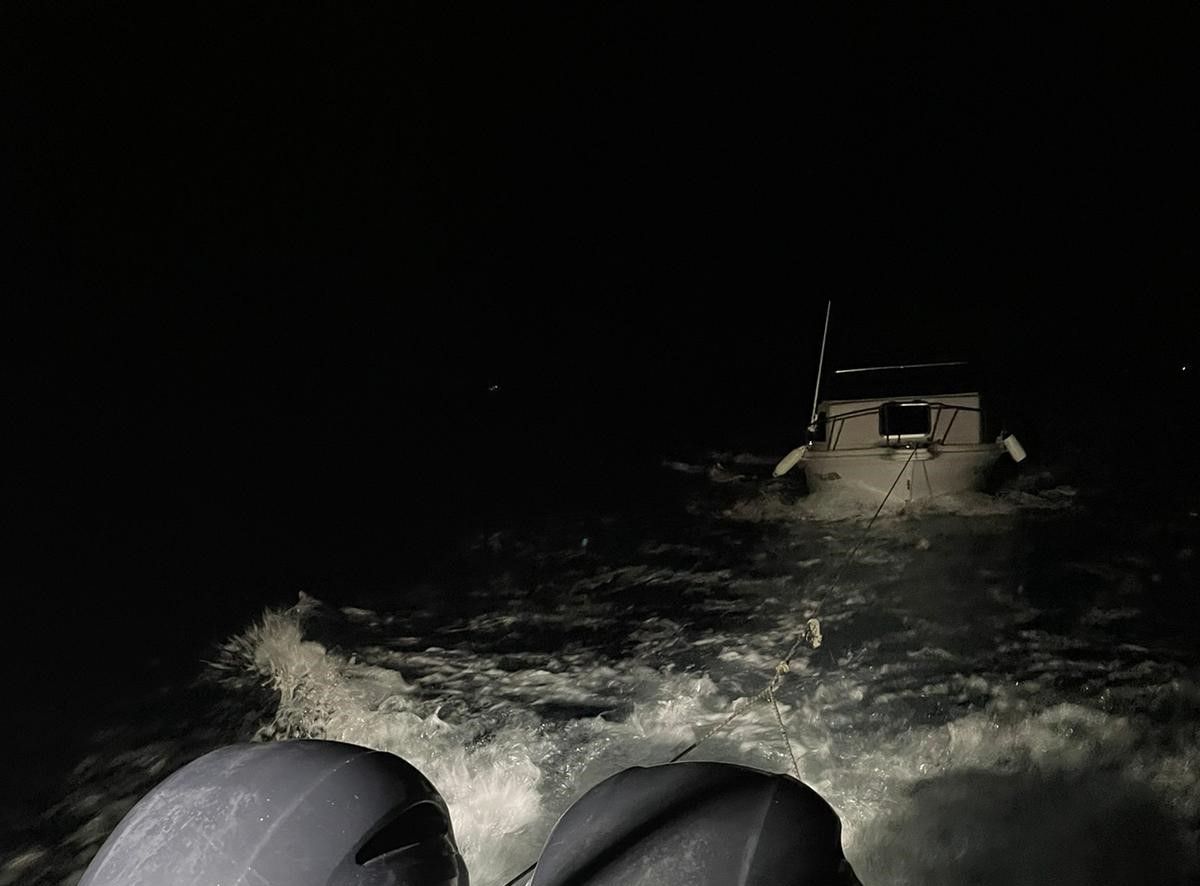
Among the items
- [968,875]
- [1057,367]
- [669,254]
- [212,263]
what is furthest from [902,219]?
[968,875]

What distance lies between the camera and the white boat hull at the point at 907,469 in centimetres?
709

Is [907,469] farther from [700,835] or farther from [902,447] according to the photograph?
[700,835]

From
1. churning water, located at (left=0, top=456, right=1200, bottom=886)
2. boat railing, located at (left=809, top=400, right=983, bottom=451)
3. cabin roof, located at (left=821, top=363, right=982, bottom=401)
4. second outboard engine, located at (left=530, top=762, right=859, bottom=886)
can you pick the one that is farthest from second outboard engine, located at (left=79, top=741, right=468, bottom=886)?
cabin roof, located at (left=821, top=363, right=982, bottom=401)

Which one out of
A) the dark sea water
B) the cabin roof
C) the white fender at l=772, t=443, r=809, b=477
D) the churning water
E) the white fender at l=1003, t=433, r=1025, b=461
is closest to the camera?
the churning water

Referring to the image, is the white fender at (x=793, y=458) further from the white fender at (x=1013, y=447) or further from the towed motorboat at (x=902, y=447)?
the white fender at (x=1013, y=447)

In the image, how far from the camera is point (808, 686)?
18.0 feet

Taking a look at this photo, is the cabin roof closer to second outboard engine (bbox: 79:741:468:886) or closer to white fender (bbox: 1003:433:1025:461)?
white fender (bbox: 1003:433:1025:461)

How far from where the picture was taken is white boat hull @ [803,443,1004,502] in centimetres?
709

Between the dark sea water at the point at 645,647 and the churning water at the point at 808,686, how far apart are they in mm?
25

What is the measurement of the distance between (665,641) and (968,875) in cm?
287

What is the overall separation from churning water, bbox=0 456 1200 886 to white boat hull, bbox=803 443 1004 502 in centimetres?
31

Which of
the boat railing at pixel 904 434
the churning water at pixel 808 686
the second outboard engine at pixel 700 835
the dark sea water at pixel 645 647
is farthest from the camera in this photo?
the boat railing at pixel 904 434

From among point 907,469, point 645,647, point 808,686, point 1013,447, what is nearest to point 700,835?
point 808,686

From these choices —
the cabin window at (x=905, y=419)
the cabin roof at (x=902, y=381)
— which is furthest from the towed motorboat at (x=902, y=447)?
the cabin roof at (x=902, y=381)
